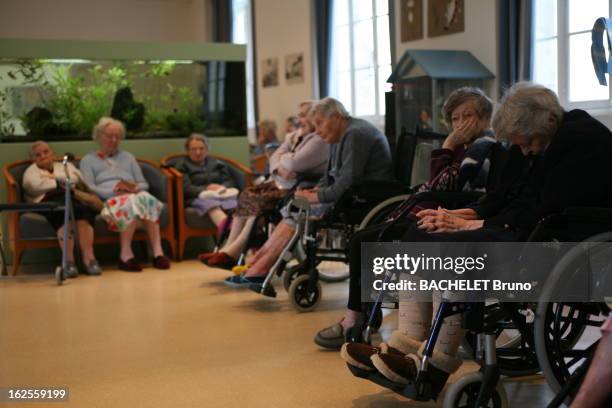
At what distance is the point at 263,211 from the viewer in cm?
525

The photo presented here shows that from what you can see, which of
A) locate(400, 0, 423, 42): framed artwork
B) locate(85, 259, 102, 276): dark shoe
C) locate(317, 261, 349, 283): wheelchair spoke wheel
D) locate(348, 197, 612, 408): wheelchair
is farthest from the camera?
locate(400, 0, 423, 42): framed artwork

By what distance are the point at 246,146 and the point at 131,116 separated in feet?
3.37

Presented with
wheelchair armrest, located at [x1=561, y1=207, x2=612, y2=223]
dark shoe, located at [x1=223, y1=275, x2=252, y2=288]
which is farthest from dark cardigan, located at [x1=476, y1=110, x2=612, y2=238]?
dark shoe, located at [x1=223, y1=275, x2=252, y2=288]

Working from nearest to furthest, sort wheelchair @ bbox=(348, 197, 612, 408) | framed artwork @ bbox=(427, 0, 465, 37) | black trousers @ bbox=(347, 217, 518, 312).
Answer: wheelchair @ bbox=(348, 197, 612, 408)
black trousers @ bbox=(347, 217, 518, 312)
framed artwork @ bbox=(427, 0, 465, 37)

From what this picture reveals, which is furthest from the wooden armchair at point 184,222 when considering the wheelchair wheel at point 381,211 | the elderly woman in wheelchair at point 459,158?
the elderly woman in wheelchair at point 459,158

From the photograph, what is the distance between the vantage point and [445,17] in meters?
7.88

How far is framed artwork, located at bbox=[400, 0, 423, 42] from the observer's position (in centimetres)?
827

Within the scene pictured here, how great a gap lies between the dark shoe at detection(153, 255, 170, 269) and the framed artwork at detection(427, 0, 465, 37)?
3.45 meters

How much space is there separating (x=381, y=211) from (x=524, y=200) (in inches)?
50.4

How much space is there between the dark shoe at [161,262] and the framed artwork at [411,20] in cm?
354

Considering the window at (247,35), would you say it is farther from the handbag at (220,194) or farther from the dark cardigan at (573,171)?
the dark cardigan at (573,171)

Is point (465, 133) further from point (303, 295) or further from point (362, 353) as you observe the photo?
point (303, 295)

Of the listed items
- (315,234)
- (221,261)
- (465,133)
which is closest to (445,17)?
(221,261)

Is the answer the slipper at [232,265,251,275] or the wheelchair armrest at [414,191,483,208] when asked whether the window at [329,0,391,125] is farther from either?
the wheelchair armrest at [414,191,483,208]
